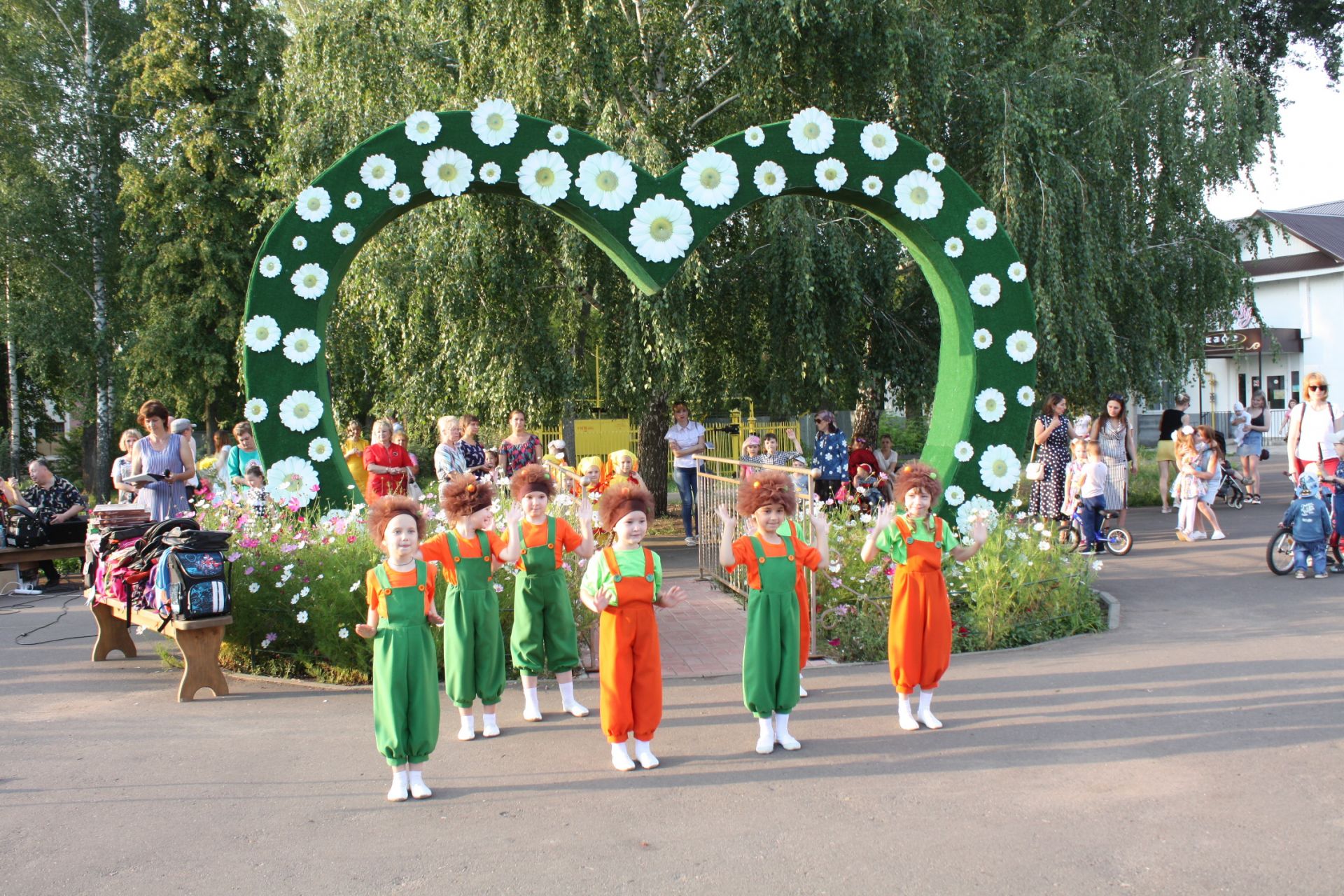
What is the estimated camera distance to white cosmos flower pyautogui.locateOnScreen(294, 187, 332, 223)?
8266 mm

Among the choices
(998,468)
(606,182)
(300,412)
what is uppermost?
(606,182)

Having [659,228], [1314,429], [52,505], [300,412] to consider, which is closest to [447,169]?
[659,228]

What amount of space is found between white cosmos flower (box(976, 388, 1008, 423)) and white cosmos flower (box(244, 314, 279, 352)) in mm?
5690

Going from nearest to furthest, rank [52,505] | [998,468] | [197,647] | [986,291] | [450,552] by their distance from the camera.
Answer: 1. [450,552]
2. [197,647]
3. [998,468]
4. [986,291]
5. [52,505]

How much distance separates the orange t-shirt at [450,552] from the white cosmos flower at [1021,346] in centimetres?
532

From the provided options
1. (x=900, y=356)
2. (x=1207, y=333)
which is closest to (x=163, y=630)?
(x=900, y=356)

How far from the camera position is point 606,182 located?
845cm

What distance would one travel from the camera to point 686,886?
3.68 meters

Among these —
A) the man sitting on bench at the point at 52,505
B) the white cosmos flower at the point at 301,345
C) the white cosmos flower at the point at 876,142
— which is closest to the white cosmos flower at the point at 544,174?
the white cosmos flower at the point at 301,345

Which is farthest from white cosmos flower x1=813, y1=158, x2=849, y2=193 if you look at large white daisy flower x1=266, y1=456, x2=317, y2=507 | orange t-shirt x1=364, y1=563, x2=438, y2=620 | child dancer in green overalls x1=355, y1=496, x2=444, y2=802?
orange t-shirt x1=364, y1=563, x2=438, y2=620

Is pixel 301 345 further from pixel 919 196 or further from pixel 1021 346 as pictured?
pixel 1021 346

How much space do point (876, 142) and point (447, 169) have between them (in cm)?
351

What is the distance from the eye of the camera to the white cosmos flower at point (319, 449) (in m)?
8.33

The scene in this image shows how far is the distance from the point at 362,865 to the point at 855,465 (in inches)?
330
